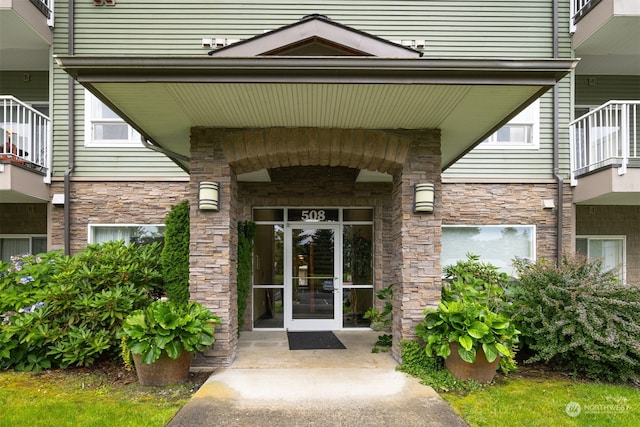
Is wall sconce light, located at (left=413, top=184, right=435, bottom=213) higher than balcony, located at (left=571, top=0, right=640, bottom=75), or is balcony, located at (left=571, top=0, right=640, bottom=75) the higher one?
balcony, located at (left=571, top=0, right=640, bottom=75)

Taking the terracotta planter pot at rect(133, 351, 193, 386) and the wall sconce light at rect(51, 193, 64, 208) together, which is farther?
the wall sconce light at rect(51, 193, 64, 208)

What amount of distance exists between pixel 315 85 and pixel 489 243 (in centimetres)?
589

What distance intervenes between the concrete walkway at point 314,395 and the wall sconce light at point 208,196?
2.05 meters

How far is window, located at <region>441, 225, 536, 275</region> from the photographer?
834cm

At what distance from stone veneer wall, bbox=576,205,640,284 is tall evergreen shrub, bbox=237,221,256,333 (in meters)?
6.90

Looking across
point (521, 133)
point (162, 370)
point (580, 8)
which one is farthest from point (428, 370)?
point (580, 8)

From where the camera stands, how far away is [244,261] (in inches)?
273

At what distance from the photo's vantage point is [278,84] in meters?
3.98

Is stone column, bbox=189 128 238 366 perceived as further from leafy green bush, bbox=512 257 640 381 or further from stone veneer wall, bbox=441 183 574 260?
stone veneer wall, bbox=441 183 574 260

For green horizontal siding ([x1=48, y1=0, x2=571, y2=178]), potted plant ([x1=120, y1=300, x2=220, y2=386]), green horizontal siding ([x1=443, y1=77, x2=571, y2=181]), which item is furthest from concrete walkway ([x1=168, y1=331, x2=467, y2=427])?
green horizontal siding ([x1=48, y1=0, x2=571, y2=178])

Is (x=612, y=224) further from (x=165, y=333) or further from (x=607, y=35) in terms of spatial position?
(x=165, y=333)

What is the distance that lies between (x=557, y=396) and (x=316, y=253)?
4.71 m

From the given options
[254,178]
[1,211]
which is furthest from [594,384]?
[1,211]

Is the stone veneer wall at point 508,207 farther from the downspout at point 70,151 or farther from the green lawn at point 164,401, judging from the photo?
the downspout at point 70,151
